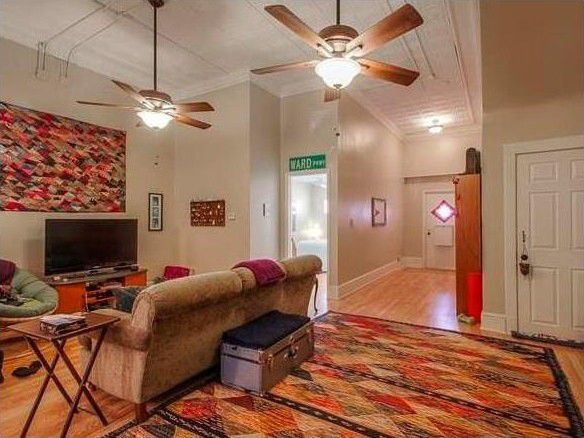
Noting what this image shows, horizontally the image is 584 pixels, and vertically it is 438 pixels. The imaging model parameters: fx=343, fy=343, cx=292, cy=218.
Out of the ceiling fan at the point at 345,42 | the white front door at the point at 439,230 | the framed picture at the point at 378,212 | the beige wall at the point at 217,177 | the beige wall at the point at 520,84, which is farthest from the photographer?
the white front door at the point at 439,230

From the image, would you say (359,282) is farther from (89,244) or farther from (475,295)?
(89,244)

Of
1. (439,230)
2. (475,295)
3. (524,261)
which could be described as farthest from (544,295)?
(439,230)

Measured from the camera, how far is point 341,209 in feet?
18.8

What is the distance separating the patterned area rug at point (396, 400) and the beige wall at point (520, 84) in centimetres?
125

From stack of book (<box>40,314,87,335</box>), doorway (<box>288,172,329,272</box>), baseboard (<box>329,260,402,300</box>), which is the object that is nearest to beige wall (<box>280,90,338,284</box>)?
baseboard (<box>329,260,402,300</box>)

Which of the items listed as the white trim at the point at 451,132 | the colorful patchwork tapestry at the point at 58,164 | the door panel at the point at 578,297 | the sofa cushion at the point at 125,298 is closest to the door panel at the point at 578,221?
the door panel at the point at 578,297

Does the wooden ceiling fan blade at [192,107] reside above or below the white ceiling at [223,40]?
below

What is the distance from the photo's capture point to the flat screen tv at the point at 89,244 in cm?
432

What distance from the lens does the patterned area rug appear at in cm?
215

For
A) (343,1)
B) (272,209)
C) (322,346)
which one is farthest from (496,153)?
(272,209)

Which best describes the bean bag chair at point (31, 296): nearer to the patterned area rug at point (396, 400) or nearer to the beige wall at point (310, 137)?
the patterned area rug at point (396, 400)

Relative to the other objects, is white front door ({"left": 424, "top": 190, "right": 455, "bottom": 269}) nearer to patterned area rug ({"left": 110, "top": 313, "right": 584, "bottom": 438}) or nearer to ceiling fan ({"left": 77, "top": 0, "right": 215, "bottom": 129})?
patterned area rug ({"left": 110, "top": 313, "right": 584, "bottom": 438})

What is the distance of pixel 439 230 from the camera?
8.77 metres

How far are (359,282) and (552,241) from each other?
10.9ft
